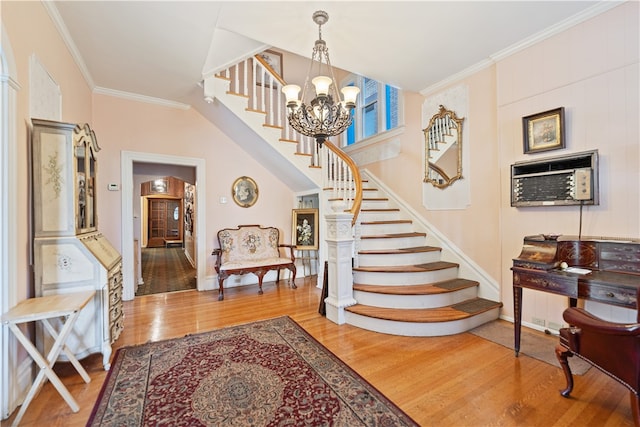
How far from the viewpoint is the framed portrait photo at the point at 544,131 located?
105 inches

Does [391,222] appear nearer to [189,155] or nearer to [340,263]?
[340,263]

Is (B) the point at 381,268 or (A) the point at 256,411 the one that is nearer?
(A) the point at 256,411

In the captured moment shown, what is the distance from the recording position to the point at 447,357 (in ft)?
7.88

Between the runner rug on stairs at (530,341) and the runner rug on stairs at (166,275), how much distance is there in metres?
4.44

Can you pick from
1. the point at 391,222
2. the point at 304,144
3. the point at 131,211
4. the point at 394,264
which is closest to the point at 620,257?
the point at 394,264

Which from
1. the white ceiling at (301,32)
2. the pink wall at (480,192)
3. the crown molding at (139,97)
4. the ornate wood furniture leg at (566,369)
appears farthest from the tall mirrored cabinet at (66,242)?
the pink wall at (480,192)

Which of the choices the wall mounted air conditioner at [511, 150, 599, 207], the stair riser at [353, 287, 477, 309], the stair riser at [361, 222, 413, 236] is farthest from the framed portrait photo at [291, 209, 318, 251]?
the wall mounted air conditioner at [511, 150, 599, 207]

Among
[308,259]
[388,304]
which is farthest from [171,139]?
[388,304]

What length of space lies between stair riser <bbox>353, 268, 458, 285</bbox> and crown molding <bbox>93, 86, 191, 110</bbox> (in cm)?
392

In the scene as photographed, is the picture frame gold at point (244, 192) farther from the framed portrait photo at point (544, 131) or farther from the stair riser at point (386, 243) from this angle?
the framed portrait photo at point (544, 131)

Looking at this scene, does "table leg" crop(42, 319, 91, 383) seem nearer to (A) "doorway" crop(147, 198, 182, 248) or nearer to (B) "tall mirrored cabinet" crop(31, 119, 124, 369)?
(B) "tall mirrored cabinet" crop(31, 119, 124, 369)

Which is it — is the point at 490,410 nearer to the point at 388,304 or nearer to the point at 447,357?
the point at 447,357

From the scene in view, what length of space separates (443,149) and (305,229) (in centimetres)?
258

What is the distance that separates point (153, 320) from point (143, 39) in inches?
123
